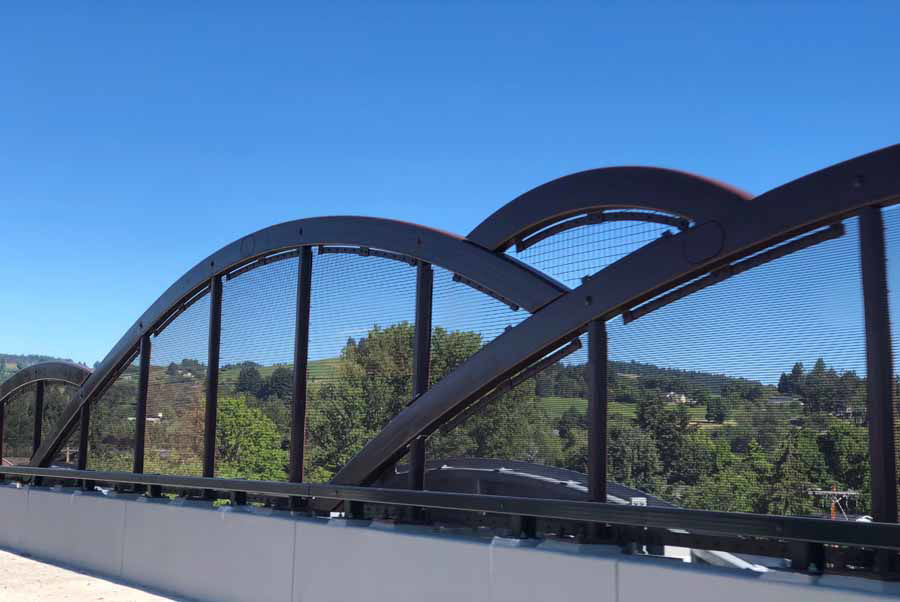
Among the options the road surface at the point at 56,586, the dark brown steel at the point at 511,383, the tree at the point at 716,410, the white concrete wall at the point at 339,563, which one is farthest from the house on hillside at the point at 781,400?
the road surface at the point at 56,586

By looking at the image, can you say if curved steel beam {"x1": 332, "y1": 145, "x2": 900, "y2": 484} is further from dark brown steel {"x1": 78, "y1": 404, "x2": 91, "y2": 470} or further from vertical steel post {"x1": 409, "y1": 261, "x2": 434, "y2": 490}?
dark brown steel {"x1": 78, "y1": 404, "x2": 91, "y2": 470}

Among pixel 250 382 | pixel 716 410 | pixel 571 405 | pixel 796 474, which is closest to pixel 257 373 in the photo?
pixel 250 382

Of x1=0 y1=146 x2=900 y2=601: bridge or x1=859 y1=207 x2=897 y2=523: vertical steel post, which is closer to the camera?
x1=859 y1=207 x2=897 y2=523: vertical steel post

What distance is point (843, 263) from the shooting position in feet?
17.3

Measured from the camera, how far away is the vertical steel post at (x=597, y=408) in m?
6.20

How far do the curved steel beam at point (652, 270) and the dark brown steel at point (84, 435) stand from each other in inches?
227

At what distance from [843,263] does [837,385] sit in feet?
2.22

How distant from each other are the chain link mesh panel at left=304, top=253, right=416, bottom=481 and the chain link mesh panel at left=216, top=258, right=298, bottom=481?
0.35 meters

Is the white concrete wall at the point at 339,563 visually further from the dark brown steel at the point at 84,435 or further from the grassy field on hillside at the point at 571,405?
the grassy field on hillside at the point at 571,405

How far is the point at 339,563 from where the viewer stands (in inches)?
289

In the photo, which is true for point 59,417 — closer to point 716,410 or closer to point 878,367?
point 716,410

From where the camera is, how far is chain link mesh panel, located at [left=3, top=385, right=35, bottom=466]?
48.6 ft

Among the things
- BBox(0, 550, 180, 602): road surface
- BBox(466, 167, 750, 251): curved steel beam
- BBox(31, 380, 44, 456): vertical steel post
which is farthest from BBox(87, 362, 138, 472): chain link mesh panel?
BBox(466, 167, 750, 251): curved steel beam

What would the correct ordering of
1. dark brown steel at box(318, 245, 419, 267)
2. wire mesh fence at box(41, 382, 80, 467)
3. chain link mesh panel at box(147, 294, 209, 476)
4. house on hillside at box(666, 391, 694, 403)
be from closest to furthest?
1. house on hillside at box(666, 391, 694, 403)
2. dark brown steel at box(318, 245, 419, 267)
3. chain link mesh panel at box(147, 294, 209, 476)
4. wire mesh fence at box(41, 382, 80, 467)
